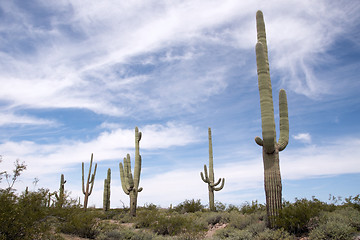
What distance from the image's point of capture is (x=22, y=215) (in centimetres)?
865

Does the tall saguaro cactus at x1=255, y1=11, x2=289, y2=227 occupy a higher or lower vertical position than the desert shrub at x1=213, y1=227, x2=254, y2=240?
higher

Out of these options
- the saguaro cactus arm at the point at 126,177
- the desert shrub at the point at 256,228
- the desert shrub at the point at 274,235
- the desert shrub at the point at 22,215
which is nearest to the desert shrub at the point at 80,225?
the desert shrub at the point at 22,215

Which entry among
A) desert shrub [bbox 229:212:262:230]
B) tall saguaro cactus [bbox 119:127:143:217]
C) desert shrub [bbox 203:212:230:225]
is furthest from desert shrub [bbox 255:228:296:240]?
tall saguaro cactus [bbox 119:127:143:217]

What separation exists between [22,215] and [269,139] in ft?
28.3

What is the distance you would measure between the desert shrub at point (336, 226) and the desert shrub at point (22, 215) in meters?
8.66

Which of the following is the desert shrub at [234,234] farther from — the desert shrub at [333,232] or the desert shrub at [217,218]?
the desert shrub at [217,218]

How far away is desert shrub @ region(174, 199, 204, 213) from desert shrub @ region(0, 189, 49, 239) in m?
13.5

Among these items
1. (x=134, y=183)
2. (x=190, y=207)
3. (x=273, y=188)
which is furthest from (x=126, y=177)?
(x=273, y=188)

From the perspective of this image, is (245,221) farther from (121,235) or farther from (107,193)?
(107,193)

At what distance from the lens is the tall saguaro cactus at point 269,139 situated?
1114 centimetres

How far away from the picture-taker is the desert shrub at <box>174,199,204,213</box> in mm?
21759

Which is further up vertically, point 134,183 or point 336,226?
point 134,183

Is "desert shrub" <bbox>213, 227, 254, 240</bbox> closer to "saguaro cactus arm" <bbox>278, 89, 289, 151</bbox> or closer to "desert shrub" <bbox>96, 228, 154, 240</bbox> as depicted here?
"desert shrub" <bbox>96, 228, 154, 240</bbox>

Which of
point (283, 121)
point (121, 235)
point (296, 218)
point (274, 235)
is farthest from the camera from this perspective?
point (283, 121)
